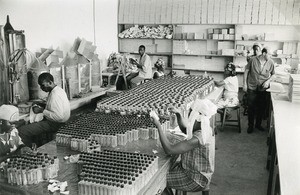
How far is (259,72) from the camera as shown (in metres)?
6.73

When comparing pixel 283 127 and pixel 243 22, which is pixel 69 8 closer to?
pixel 243 22

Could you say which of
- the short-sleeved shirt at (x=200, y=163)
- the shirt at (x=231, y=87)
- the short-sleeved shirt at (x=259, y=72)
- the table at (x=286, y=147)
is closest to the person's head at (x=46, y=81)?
the short-sleeved shirt at (x=200, y=163)

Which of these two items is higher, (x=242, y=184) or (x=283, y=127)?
(x=283, y=127)

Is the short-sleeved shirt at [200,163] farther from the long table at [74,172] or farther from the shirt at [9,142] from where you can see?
the shirt at [9,142]

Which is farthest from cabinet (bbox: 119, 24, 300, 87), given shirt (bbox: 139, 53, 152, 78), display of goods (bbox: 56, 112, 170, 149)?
display of goods (bbox: 56, 112, 170, 149)

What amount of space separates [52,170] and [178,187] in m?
1.24

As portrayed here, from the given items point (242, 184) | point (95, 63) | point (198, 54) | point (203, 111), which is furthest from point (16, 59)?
point (198, 54)

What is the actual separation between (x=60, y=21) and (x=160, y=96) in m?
3.67

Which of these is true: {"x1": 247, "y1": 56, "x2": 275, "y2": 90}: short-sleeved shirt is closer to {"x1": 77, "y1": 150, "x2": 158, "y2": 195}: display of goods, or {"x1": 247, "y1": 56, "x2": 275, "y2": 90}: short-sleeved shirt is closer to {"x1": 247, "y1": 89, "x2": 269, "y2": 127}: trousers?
{"x1": 247, "y1": 89, "x2": 269, "y2": 127}: trousers

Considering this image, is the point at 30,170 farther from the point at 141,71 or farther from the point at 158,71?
the point at 141,71

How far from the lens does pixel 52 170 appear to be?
2.75 m

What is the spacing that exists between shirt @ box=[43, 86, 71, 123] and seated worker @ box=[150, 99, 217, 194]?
6.23ft

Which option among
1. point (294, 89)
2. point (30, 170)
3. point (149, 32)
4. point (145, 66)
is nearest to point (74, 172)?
point (30, 170)

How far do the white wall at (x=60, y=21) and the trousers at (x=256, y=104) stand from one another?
4415 mm
